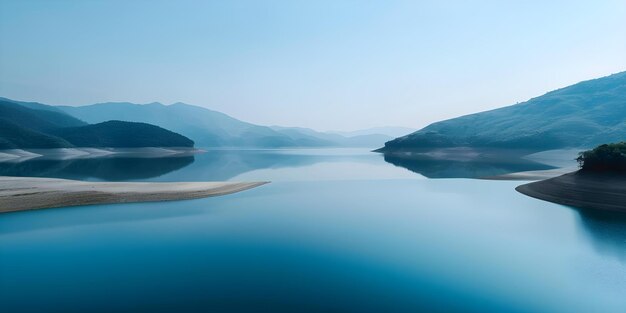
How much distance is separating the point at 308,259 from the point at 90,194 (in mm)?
29967

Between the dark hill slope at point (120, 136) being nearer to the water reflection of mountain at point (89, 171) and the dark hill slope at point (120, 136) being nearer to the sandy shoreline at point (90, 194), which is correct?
the water reflection of mountain at point (89, 171)

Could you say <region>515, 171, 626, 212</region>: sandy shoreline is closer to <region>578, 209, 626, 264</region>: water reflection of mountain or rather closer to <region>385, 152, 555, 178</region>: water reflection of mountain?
<region>578, 209, 626, 264</region>: water reflection of mountain

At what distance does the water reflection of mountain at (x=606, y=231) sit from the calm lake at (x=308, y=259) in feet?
0.42

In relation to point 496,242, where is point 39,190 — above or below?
above

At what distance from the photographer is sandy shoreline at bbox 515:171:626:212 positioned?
33.0 metres

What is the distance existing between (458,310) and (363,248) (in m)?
8.24

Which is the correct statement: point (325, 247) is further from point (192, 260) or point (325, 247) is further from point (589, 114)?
point (589, 114)

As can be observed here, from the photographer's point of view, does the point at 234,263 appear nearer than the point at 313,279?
No

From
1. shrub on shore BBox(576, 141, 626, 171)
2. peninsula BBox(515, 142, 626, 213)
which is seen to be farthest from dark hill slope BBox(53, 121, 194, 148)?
shrub on shore BBox(576, 141, 626, 171)

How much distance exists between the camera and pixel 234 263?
17.8m

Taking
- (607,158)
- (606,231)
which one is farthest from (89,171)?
(607,158)

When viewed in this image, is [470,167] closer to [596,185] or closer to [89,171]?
[596,185]

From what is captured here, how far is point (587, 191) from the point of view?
119 feet

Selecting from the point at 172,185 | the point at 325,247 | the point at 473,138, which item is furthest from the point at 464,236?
the point at 473,138
